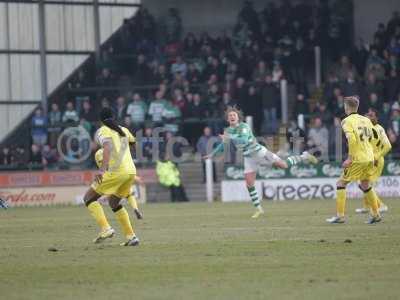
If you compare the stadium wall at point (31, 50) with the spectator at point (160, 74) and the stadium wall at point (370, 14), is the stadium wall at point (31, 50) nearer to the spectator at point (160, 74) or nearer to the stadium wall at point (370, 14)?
the spectator at point (160, 74)

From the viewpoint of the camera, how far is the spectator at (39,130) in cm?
3875

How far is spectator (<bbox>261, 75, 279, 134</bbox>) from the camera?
36875 millimetres

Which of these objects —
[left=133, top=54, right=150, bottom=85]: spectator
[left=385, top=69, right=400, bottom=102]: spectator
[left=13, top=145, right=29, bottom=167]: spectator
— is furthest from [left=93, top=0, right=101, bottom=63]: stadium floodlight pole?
[left=385, top=69, right=400, bottom=102]: spectator

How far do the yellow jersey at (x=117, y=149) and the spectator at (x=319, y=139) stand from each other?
18.6 m

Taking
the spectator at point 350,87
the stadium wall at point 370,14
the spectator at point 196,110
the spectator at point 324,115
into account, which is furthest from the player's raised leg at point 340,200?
the stadium wall at point 370,14

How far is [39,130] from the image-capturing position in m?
38.8

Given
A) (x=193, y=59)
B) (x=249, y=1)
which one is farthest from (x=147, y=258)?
(x=249, y=1)

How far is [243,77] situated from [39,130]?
288 inches

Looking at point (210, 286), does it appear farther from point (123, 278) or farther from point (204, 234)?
point (204, 234)

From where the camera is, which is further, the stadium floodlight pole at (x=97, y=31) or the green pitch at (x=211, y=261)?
the stadium floodlight pole at (x=97, y=31)

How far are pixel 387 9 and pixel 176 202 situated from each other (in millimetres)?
12552

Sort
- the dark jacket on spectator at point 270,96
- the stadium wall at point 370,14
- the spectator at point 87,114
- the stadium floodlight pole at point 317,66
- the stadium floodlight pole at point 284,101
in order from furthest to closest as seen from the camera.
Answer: the stadium wall at point 370,14 < the stadium floodlight pole at point 317,66 < the spectator at point 87,114 < the dark jacket on spectator at point 270,96 < the stadium floodlight pole at point 284,101

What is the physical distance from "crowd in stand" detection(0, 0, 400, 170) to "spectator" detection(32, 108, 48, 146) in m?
0.03

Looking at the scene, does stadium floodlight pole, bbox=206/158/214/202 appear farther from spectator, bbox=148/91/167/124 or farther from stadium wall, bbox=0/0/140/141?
stadium wall, bbox=0/0/140/141
